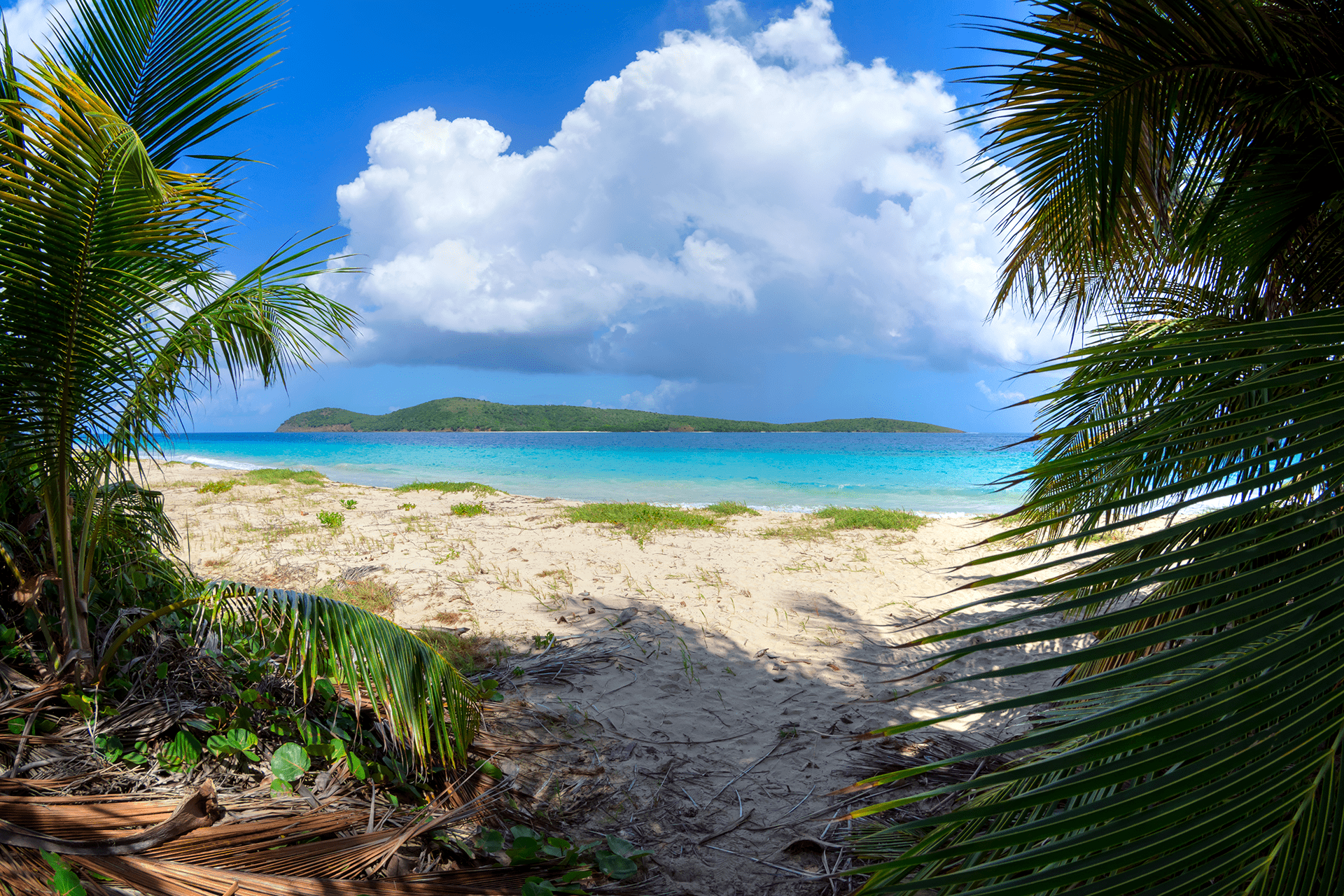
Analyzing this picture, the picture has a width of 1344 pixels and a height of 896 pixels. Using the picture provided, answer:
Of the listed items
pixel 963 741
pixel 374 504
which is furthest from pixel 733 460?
pixel 963 741

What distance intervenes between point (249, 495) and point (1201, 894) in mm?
14197

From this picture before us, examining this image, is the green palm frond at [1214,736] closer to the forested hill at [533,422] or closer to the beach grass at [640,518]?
the beach grass at [640,518]

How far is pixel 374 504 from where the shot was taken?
1193 centimetres

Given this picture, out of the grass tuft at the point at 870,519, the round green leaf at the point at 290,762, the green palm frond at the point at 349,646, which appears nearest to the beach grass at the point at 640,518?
the grass tuft at the point at 870,519

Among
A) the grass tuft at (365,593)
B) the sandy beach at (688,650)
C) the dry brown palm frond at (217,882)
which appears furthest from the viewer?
the grass tuft at (365,593)

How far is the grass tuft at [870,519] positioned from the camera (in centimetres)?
1079

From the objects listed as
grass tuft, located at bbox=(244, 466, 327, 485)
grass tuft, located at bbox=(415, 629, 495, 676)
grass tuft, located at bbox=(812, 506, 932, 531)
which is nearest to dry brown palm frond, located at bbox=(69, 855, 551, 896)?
grass tuft, located at bbox=(415, 629, 495, 676)

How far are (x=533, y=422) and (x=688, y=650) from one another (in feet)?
313

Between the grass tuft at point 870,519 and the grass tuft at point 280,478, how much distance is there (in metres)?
12.4

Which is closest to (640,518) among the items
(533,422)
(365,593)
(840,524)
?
(840,524)

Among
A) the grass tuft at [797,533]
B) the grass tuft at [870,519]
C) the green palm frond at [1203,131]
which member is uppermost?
the green palm frond at [1203,131]

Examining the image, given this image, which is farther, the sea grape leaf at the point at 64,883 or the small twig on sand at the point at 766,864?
the small twig on sand at the point at 766,864

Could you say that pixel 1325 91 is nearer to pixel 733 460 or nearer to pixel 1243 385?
pixel 1243 385

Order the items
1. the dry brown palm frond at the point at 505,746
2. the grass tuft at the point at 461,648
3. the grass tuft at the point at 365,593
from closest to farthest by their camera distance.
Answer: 1. the dry brown palm frond at the point at 505,746
2. the grass tuft at the point at 461,648
3. the grass tuft at the point at 365,593
